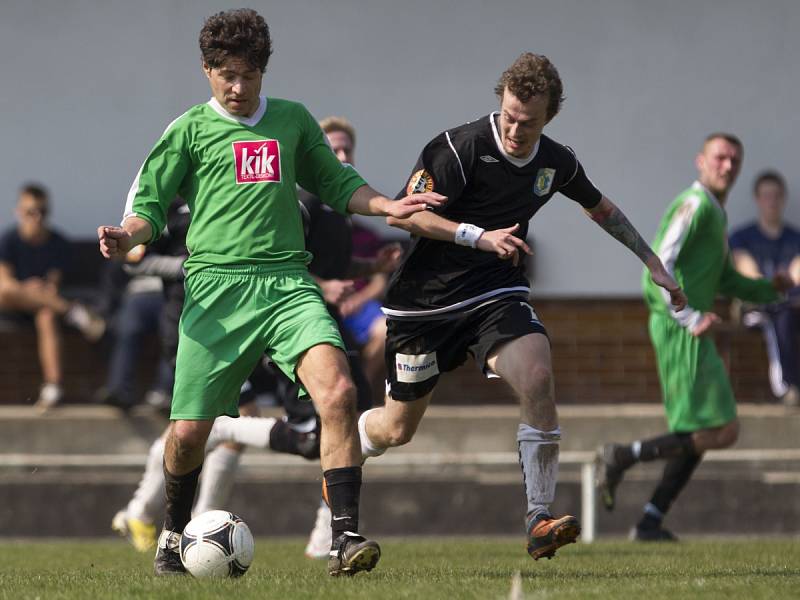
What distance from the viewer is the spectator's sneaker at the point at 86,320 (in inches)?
525

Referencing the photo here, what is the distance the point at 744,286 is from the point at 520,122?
3.63 metres

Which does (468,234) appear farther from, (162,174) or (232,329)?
(162,174)

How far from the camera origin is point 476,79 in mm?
13648

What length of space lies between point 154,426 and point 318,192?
6247mm

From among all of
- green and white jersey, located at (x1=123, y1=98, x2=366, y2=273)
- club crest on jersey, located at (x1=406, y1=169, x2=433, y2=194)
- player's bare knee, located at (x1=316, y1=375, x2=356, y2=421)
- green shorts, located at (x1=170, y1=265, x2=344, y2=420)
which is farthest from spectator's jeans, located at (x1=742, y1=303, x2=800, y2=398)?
player's bare knee, located at (x1=316, y1=375, x2=356, y2=421)

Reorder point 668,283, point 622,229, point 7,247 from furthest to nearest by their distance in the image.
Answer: point 7,247
point 622,229
point 668,283

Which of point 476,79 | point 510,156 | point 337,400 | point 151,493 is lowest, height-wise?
point 151,493

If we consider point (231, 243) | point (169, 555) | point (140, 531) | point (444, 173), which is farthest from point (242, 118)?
point (140, 531)

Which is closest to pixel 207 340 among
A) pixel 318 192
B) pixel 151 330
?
pixel 318 192

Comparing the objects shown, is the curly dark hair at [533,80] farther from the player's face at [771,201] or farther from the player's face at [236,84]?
the player's face at [771,201]

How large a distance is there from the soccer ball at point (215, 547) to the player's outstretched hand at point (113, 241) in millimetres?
1213

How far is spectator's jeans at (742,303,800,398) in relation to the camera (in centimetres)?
1303

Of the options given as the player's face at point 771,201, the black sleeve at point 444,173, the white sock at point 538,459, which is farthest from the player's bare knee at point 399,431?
the player's face at point 771,201

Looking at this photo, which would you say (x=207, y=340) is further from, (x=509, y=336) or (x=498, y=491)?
(x=498, y=491)
